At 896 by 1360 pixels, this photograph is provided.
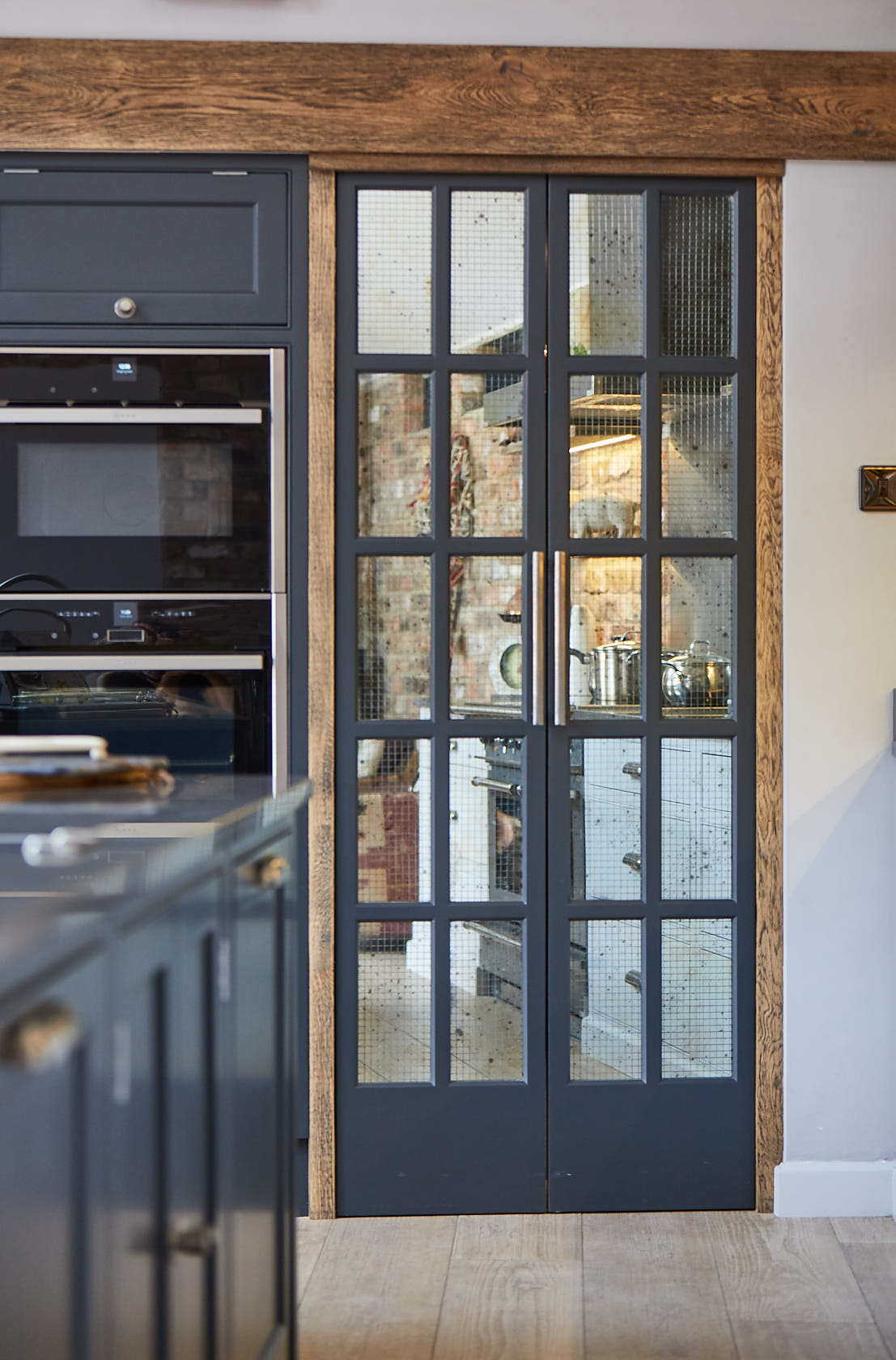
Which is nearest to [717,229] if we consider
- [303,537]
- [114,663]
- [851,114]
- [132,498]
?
[851,114]

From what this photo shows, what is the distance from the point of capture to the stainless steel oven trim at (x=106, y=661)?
2414 mm

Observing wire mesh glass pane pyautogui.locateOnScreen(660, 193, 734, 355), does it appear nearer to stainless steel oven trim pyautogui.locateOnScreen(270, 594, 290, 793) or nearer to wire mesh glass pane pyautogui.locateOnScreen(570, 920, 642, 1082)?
stainless steel oven trim pyautogui.locateOnScreen(270, 594, 290, 793)

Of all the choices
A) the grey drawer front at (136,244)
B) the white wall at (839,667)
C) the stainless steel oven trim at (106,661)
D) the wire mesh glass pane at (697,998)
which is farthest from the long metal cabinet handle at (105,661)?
the white wall at (839,667)

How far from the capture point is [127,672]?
7.96 feet

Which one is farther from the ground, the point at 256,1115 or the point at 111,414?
the point at 111,414

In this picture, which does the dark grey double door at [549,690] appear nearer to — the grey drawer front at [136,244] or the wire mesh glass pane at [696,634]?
the wire mesh glass pane at [696,634]

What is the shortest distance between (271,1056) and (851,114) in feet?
7.23

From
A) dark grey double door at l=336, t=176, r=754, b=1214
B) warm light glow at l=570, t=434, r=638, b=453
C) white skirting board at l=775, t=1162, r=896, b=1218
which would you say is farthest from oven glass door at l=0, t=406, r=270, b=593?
white skirting board at l=775, t=1162, r=896, b=1218

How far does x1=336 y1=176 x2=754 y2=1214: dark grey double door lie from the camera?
2490 millimetres

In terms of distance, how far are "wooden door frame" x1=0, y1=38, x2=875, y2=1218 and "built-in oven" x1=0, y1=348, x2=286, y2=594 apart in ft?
0.38

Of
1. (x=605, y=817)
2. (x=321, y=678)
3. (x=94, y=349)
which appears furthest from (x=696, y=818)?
(x=94, y=349)

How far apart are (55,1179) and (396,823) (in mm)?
1529

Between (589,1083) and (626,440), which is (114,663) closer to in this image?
(626,440)

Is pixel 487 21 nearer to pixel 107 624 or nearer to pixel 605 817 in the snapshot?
pixel 107 624
